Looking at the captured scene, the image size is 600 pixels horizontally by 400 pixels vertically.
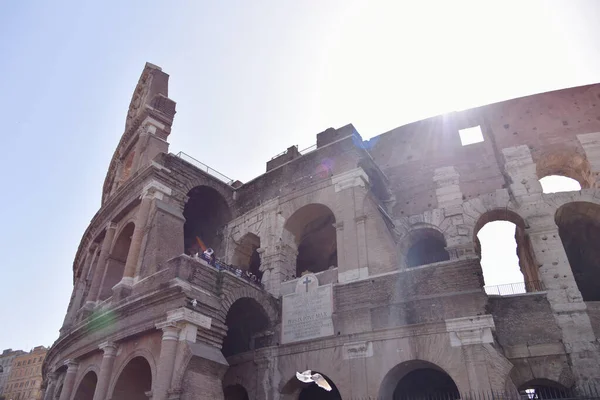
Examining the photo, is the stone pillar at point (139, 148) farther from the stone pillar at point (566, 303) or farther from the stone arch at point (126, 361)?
the stone pillar at point (566, 303)

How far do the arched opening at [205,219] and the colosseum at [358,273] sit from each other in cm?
6

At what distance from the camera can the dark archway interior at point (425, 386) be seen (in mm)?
12969

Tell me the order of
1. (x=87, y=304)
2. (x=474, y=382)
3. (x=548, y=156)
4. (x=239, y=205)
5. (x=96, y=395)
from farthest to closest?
(x=239, y=205), (x=87, y=304), (x=548, y=156), (x=96, y=395), (x=474, y=382)

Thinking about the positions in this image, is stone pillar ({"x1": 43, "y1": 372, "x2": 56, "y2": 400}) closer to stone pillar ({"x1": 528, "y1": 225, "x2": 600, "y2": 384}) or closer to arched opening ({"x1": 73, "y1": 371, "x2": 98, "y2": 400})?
arched opening ({"x1": 73, "y1": 371, "x2": 98, "y2": 400})

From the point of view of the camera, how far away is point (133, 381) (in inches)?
496

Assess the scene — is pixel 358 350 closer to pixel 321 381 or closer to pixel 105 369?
pixel 321 381

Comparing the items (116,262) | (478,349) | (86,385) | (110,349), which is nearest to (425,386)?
(478,349)

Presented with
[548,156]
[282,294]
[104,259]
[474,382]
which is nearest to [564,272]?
[548,156]

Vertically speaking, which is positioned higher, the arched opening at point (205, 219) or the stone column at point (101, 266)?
the arched opening at point (205, 219)

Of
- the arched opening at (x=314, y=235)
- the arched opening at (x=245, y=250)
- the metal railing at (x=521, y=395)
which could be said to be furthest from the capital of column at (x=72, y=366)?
the metal railing at (x=521, y=395)

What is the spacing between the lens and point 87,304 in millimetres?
16031

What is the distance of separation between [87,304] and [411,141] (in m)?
12.1

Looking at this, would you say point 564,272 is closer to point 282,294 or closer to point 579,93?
point 579,93

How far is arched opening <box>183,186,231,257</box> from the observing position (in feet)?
56.9
